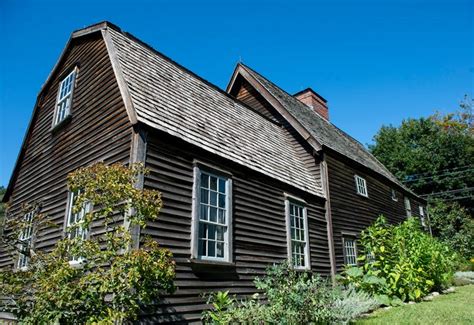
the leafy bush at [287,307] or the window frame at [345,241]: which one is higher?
the window frame at [345,241]

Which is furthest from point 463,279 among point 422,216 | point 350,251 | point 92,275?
point 92,275

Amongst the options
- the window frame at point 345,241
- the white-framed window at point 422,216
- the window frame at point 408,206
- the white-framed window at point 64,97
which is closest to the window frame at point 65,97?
the white-framed window at point 64,97

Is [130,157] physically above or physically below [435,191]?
below

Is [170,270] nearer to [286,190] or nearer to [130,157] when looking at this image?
[130,157]

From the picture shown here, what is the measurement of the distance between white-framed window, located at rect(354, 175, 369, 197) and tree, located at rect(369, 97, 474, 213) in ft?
73.7

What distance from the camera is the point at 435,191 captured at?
117 feet

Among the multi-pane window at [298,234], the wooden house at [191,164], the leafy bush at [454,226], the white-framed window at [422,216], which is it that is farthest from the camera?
the leafy bush at [454,226]

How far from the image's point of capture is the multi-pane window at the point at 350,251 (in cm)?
1302

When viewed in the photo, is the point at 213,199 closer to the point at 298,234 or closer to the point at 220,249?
the point at 220,249

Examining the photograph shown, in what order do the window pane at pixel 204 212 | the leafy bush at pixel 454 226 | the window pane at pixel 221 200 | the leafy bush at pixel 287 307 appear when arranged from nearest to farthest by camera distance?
1. the leafy bush at pixel 287 307
2. the window pane at pixel 204 212
3. the window pane at pixel 221 200
4. the leafy bush at pixel 454 226

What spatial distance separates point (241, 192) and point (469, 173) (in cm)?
3489

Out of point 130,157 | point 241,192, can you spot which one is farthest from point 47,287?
point 241,192

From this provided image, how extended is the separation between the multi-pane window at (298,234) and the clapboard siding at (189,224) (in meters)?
0.49

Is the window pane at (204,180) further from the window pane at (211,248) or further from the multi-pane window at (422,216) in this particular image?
the multi-pane window at (422,216)
